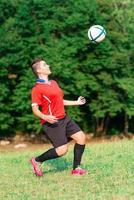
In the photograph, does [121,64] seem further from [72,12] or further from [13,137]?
[13,137]

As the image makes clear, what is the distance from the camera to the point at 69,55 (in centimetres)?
3331

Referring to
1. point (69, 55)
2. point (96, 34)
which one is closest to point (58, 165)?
point (96, 34)

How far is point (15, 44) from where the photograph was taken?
33250mm

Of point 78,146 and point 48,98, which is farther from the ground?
point 48,98

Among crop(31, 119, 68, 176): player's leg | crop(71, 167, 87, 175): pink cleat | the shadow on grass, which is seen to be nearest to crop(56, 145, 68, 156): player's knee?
crop(31, 119, 68, 176): player's leg

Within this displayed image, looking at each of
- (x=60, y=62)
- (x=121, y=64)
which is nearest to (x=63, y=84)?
(x=60, y=62)

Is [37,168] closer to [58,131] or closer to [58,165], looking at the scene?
[58,131]

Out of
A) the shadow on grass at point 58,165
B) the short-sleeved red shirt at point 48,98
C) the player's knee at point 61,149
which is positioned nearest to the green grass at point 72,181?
the shadow on grass at point 58,165

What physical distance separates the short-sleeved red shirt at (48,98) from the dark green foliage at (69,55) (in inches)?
883

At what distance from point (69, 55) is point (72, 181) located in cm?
2421

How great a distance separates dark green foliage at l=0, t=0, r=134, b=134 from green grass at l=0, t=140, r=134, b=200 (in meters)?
20.6

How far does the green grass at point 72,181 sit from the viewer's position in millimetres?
8266

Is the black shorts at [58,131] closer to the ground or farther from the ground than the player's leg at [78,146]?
farther from the ground

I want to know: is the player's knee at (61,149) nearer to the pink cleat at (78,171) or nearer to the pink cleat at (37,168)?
the pink cleat at (78,171)
